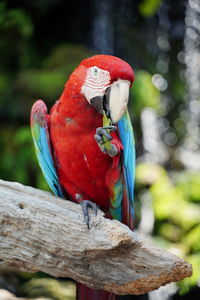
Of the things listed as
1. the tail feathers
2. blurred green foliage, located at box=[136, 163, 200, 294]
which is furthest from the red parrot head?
blurred green foliage, located at box=[136, 163, 200, 294]

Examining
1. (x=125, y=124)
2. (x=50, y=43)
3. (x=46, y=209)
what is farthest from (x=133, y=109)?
(x=46, y=209)

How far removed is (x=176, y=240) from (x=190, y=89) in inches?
64.2

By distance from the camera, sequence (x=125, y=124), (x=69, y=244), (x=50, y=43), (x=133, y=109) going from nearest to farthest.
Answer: (x=69, y=244), (x=125, y=124), (x=133, y=109), (x=50, y=43)

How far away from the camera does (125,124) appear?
5.87 feet

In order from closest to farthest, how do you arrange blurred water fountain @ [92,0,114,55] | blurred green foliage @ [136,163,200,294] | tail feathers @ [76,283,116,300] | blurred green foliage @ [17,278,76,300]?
tail feathers @ [76,283,116,300], blurred green foliage @ [17,278,76,300], blurred green foliage @ [136,163,200,294], blurred water fountain @ [92,0,114,55]

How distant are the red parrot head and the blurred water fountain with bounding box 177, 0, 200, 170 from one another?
2.65 m

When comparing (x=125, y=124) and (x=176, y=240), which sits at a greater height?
(x=125, y=124)

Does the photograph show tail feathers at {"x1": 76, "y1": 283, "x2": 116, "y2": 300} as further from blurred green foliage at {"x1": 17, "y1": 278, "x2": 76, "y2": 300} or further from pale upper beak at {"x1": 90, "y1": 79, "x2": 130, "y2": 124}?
blurred green foliage at {"x1": 17, "y1": 278, "x2": 76, "y2": 300}

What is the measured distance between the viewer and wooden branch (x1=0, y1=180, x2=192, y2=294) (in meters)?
1.49

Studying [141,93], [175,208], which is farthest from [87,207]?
[141,93]

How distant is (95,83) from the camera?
1526mm

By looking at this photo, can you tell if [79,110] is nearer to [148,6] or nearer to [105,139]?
[105,139]

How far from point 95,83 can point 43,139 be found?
390mm

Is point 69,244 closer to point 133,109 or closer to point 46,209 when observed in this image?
point 46,209
